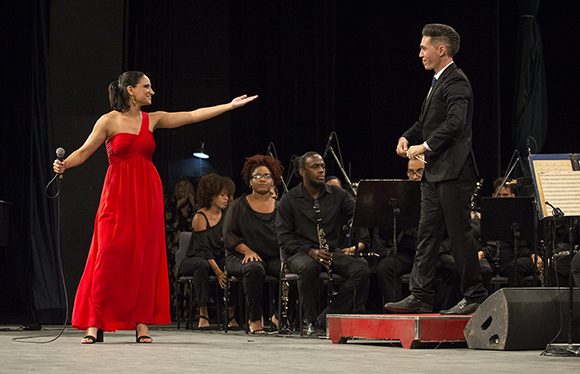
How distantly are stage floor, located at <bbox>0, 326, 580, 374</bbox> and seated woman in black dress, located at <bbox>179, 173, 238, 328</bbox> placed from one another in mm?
1860

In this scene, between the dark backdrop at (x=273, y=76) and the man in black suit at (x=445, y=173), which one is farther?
the dark backdrop at (x=273, y=76)

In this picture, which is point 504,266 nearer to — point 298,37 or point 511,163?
point 511,163

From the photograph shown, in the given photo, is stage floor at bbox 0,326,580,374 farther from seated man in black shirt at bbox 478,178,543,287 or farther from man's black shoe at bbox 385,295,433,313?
seated man in black shirt at bbox 478,178,543,287

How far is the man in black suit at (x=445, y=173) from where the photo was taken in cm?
588

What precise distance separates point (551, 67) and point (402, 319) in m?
5.18

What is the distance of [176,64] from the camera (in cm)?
1177

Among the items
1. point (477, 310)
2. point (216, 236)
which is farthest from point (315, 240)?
point (477, 310)

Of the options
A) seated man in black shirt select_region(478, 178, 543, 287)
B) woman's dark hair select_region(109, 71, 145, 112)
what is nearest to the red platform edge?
woman's dark hair select_region(109, 71, 145, 112)

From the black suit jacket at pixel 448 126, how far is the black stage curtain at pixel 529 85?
14.5 ft

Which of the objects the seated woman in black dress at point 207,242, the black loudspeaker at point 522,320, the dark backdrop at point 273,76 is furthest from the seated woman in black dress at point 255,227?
the black loudspeaker at point 522,320

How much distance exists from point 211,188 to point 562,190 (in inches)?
166

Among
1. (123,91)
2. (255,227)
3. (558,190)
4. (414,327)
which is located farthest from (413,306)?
(255,227)

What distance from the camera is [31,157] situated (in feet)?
29.8

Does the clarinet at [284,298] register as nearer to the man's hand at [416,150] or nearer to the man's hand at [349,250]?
the man's hand at [349,250]
